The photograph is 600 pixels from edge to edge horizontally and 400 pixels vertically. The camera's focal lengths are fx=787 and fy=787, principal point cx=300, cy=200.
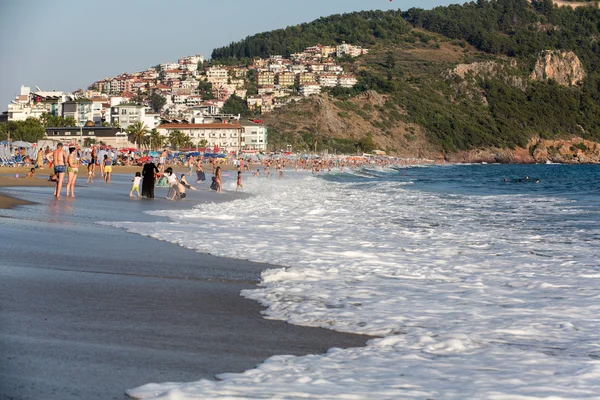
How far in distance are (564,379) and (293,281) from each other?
4224mm

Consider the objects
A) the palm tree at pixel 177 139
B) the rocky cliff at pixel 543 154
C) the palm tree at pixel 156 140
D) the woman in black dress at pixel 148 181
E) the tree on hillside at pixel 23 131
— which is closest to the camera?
the woman in black dress at pixel 148 181

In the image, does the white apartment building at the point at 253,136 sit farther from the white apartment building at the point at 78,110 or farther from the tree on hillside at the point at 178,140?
the white apartment building at the point at 78,110

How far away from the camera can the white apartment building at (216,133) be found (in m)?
137

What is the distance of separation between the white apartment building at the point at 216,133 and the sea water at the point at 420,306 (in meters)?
122

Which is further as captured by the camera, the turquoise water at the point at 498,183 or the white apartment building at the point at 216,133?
the white apartment building at the point at 216,133

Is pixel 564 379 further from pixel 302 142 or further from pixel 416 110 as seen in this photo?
pixel 416 110

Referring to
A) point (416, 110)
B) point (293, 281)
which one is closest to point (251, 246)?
point (293, 281)

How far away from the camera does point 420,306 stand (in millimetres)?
7801

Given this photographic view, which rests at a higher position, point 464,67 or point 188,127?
point 464,67

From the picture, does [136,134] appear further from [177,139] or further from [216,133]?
[216,133]

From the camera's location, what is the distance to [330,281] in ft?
30.1

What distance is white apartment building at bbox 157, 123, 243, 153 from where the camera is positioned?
137 m

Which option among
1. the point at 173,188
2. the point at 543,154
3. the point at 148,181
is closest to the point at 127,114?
the point at 543,154

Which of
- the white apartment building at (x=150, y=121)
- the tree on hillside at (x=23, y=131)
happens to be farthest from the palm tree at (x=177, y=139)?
the tree on hillside at (x=23, y=131)
